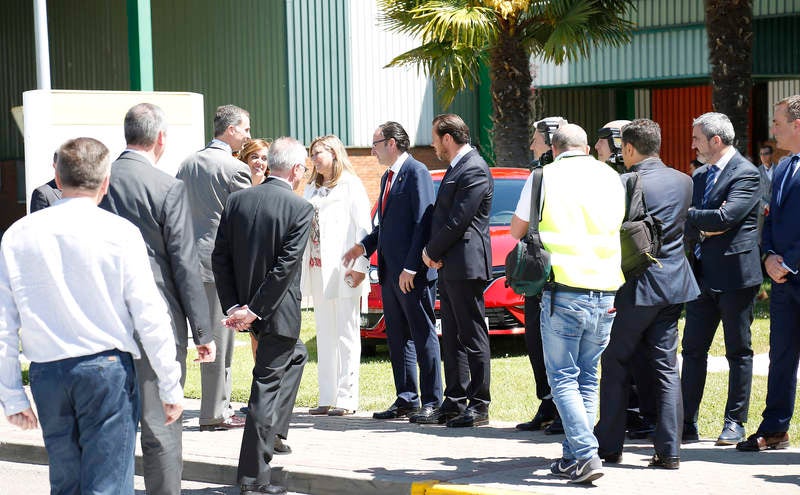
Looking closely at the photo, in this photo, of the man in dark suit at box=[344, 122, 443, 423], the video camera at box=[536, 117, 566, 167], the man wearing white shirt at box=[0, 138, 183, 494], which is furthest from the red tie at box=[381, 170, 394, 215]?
the man wearing white shirt at box=[0, 138, 183, 494]

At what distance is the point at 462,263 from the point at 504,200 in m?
4.48

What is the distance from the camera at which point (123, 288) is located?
4590 mm

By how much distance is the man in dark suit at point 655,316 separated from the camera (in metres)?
6.63

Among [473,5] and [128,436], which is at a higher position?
[473,5]

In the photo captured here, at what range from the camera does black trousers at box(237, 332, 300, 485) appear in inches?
256

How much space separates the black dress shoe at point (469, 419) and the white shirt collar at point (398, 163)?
6.15 feet

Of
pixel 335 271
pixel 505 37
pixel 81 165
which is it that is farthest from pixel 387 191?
pixel 505 37

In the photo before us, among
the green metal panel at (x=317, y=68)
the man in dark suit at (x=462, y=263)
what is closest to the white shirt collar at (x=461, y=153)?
the man in dark suit at (x=462, y=263)

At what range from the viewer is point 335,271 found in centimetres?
878

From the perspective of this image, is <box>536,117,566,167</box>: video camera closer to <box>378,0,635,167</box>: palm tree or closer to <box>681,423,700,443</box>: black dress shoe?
<box>681,423,700,443</box>: black dress shoe

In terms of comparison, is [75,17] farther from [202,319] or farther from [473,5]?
[202,319]

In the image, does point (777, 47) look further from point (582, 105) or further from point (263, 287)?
point (263, 287)

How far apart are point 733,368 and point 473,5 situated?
11498mm

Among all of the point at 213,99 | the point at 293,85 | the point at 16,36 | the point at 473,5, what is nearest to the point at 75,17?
the point at 16,36
